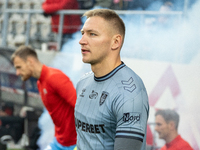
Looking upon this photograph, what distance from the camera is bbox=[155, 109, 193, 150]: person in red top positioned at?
3.04 m

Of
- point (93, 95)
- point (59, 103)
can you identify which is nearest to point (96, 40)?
point (93, 95)

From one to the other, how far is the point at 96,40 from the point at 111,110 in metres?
0.45

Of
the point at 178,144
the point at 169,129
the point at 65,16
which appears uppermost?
the point at 65,16

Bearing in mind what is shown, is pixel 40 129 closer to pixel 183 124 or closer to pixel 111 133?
pixel 183 124

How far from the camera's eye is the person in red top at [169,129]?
3043mm

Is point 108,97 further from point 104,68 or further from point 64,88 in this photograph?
point 64,88

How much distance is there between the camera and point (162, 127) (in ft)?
10.7

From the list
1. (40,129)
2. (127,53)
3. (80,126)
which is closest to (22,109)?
(40,129)

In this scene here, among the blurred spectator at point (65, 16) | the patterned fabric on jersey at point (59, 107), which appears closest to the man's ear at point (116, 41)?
the patterned fabric on jersey at point (59, 107)

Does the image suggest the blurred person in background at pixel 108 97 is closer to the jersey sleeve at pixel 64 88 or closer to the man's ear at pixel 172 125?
the jersey sleeve at pixel 64 88

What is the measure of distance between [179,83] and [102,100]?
1718mm

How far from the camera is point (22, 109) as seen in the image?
18.2 ft

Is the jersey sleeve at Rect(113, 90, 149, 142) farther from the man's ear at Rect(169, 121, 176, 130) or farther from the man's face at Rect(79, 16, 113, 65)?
the man's ear at Rect(169, 121, 176, 130)

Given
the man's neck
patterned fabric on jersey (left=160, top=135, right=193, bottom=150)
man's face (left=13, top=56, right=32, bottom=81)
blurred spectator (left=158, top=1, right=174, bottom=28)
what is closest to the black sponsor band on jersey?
the man's neck
